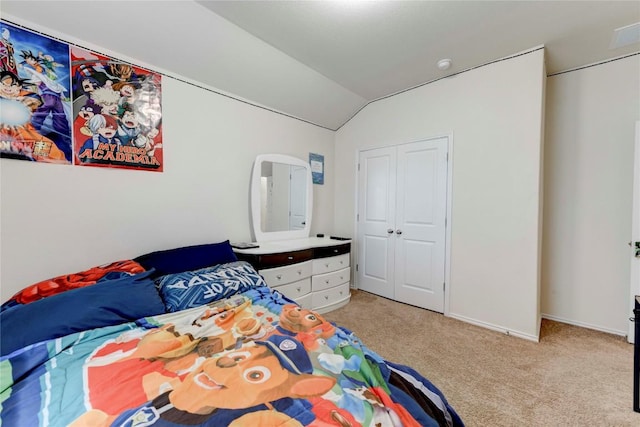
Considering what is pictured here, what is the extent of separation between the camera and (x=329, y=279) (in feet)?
9.96

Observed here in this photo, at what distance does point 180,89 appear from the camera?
2270mm

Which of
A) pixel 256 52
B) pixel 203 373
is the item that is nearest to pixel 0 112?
pixel 256 52

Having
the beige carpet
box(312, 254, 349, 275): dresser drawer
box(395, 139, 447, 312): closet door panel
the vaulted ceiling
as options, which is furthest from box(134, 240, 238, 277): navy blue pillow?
box(395, 139, 447, 312): closet door panel

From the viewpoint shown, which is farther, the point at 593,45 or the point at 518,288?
the point at 518,288

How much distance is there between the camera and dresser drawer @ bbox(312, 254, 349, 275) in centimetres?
292

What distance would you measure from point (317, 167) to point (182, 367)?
2.95 metres

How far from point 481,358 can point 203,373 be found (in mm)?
2164

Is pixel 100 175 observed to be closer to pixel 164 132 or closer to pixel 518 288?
pixel 164 132

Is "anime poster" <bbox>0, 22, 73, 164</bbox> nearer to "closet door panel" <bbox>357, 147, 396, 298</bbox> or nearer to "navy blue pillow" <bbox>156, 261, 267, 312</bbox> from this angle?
"navy blue pillow" <bbox>156, 261, 267, 312</bbox>

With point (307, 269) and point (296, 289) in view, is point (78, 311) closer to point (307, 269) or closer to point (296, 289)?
point (296, 289)

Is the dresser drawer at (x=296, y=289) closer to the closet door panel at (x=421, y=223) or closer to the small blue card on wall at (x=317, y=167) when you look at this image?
the closet door panel at (x=421, y=223)

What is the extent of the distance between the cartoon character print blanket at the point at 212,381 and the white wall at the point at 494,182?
2059 mm

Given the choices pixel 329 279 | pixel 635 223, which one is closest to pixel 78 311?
pixel 329 279

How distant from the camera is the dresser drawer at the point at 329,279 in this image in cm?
290
